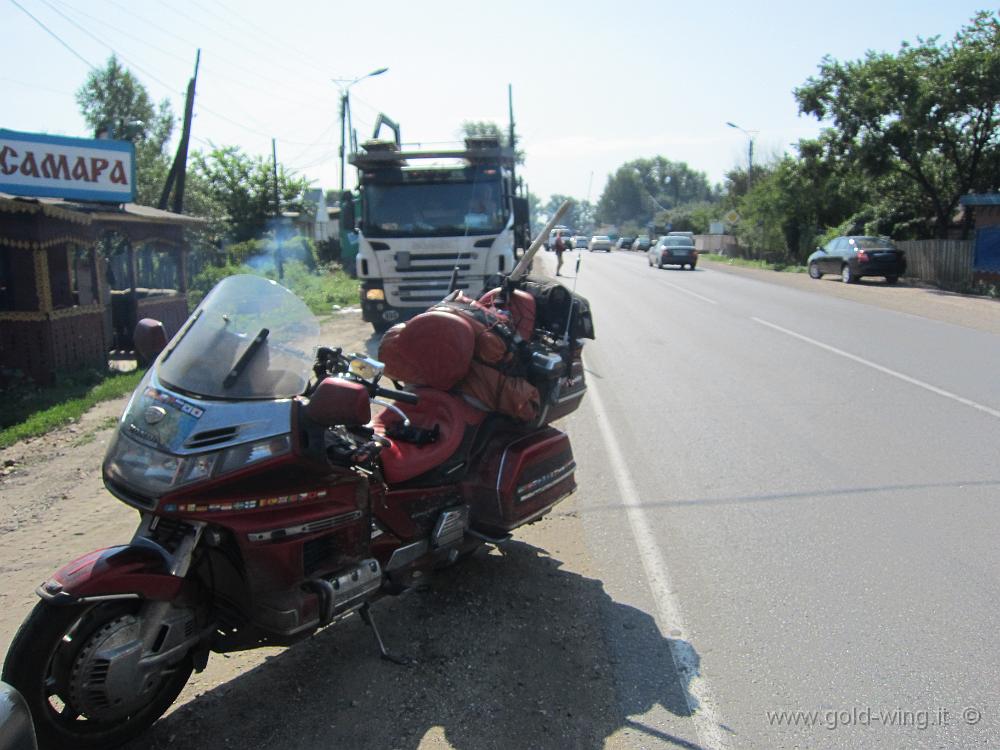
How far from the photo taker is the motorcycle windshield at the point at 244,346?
125 inches

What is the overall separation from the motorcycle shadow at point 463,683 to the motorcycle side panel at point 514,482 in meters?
0.44

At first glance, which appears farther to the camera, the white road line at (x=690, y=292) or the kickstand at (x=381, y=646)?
the white road line at (x=690, y=292)

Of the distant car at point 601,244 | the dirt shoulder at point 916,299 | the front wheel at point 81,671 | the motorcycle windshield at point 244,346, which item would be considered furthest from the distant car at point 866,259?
the distant car at point 601,244

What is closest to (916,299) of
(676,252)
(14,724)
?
(676,252)

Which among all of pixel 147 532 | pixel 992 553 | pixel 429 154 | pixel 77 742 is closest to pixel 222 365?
pixel 147 532

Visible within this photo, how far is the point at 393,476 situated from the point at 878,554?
2.84 metres

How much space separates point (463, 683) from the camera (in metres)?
3.54

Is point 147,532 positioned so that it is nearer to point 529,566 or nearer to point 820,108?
point 529,566

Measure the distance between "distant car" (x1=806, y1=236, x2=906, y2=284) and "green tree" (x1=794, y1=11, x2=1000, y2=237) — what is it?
2.56 m

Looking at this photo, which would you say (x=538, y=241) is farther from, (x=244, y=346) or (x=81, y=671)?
(x=81, y=671)

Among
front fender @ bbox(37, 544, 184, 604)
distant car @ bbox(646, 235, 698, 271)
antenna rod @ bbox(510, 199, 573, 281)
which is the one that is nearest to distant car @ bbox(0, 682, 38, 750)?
front fender @ bbox(37, 544, 184, 604)

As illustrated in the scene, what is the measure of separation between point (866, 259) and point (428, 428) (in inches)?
1048

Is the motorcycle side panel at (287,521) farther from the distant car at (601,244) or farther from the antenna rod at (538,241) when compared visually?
the distant car at (601,244)

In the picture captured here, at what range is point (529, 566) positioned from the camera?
4789 mm
